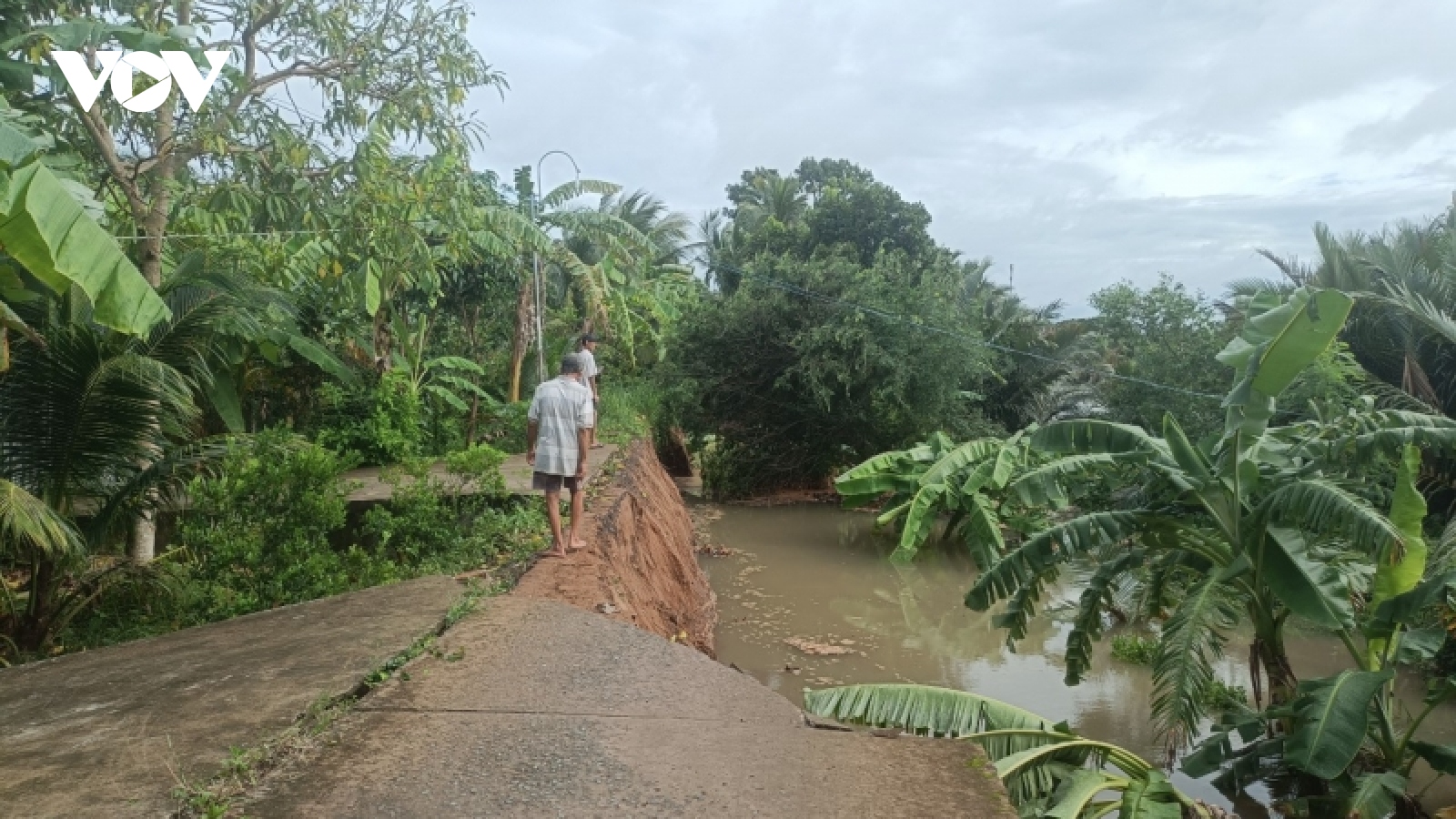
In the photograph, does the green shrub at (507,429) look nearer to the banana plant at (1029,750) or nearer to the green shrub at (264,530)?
the green shrub at (264,530)

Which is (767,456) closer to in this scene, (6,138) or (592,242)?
(592,242)

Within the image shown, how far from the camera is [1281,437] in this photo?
9.06 meters

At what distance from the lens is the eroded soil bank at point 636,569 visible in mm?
7117

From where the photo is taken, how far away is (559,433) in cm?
770

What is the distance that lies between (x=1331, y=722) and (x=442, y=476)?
894cm

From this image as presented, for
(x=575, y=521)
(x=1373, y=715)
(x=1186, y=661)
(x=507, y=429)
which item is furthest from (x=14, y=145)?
(x=507, y=429)

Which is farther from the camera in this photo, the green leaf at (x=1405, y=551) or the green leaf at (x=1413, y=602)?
the green leaf at (x=1405, y=551)

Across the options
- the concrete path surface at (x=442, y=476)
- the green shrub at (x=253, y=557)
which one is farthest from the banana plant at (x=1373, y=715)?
the concrete path surface at (x=442, y=476)

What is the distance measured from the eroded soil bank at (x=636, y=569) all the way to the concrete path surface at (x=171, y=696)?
998mm

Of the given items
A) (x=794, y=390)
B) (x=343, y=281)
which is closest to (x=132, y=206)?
(x=343, y=281)

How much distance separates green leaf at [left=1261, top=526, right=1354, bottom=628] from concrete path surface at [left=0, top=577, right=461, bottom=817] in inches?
224

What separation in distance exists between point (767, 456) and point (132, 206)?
1581 cm

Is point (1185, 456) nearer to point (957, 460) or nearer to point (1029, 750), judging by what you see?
point (1029, 750)

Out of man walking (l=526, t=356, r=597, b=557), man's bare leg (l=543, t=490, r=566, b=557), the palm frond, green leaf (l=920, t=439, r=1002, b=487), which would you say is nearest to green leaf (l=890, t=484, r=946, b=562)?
green leaf (l=920, t=439, r=1002, b=487)
